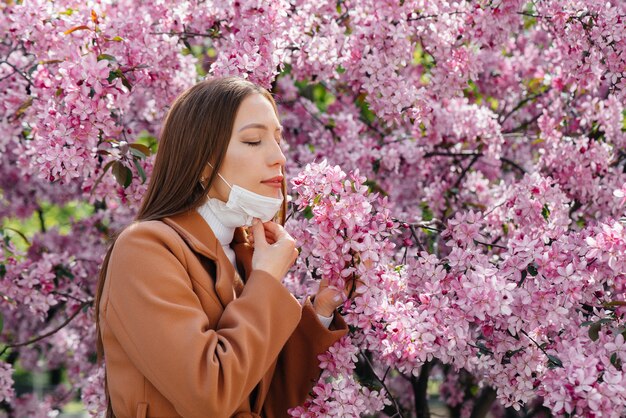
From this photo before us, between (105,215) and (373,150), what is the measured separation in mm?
1826

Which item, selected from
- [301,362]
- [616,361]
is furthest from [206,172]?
[616,361]

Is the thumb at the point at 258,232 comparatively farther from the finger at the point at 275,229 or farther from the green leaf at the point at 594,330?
the green leaf at the point at 594,330

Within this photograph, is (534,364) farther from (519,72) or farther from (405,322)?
(519,72)

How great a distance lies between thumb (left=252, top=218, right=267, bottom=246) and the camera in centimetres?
251

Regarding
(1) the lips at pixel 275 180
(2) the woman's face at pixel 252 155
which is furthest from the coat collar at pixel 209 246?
(1) the lips at pixel 275 180

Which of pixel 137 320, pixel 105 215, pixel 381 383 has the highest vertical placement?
pixel 137 320

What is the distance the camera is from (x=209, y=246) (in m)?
2.53

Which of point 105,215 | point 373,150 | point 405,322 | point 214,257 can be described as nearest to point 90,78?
point 214,257

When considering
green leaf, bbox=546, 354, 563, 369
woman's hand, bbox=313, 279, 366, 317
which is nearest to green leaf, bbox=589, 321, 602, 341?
green leaf, bbox=546, 354, 563, 369

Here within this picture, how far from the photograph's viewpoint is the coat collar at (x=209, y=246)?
2465 mm

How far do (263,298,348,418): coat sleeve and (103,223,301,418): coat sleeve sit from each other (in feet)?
0.81

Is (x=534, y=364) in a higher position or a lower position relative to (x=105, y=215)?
higher

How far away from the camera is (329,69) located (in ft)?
13.3

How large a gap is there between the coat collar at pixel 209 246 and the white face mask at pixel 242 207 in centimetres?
6
